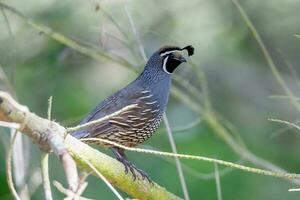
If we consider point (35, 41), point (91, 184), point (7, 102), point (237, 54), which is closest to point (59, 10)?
point (35, 41)

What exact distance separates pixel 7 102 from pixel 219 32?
519 cm

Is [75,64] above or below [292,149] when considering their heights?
above

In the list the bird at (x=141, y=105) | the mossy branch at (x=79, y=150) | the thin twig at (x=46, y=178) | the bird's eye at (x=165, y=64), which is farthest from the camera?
the bird's eye at (x=165, y=64)

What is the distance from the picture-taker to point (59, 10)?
22.9ft

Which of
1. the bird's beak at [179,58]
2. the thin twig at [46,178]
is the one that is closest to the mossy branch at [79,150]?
the thin twig at [46,178]

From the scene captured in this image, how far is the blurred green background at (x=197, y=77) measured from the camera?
6.96 metres

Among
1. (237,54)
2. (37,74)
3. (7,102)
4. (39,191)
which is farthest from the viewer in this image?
(237,54)

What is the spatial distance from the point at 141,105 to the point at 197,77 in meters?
2.21

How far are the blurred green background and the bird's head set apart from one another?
188 cm

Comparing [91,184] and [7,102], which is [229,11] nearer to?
[91,184]

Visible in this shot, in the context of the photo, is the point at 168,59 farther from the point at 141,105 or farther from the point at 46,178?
the point at 46,178

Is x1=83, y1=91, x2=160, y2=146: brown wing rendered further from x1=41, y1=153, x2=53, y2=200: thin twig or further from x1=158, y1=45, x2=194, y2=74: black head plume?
x1=41, y1=153, x2=53, y2=200: thin twig

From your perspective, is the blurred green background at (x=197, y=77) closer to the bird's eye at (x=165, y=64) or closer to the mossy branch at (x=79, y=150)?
the bird's eye at (x=165, y=64)

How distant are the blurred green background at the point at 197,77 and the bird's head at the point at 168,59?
188 centimetres
